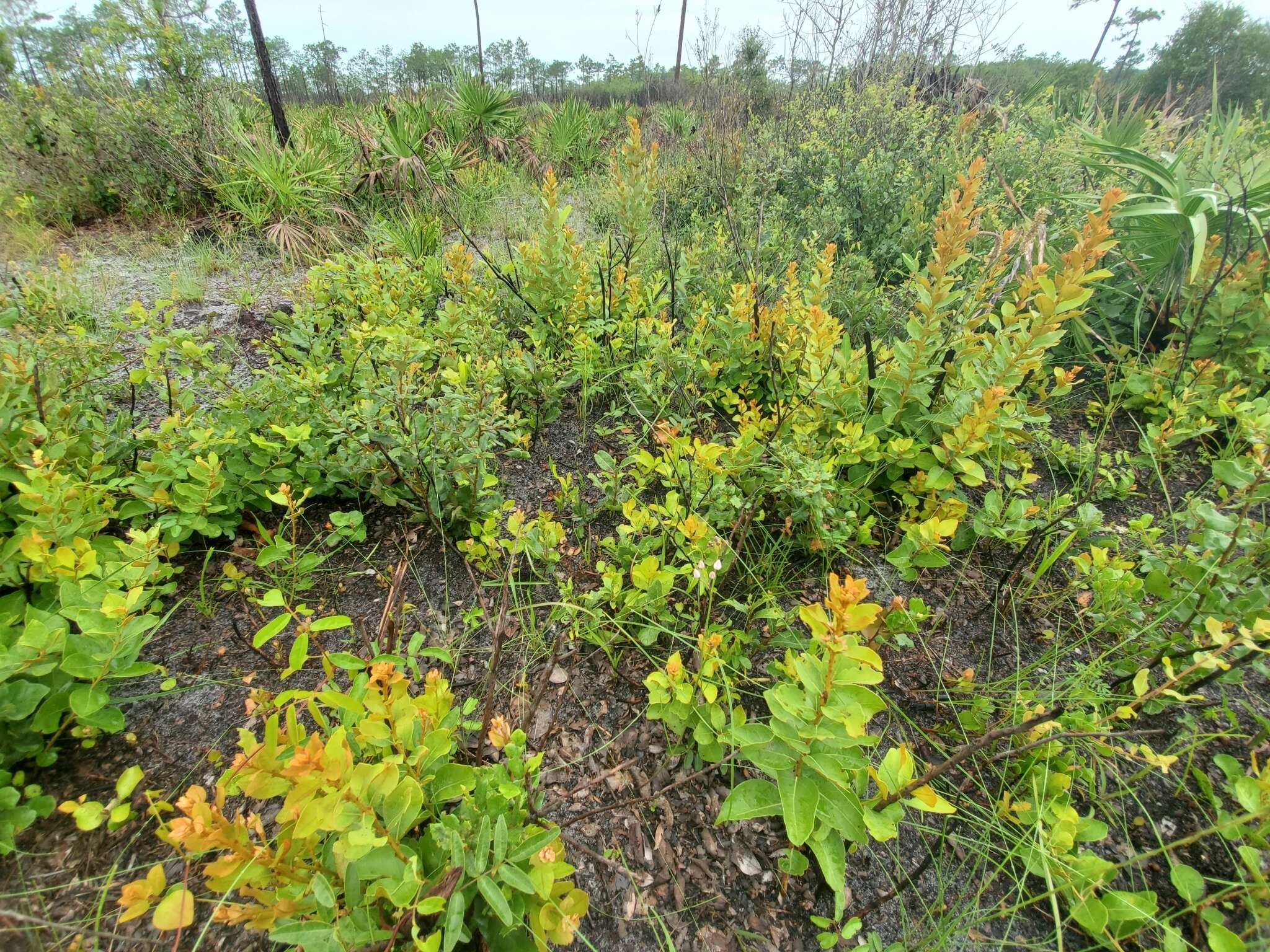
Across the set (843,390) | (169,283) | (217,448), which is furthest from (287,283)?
(843,390)

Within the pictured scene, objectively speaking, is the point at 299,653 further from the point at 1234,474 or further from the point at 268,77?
the point at 268,77

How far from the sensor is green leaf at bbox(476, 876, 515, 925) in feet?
2.55

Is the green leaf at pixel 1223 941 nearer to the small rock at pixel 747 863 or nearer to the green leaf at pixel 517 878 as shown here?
the small rock at pixel 747 863

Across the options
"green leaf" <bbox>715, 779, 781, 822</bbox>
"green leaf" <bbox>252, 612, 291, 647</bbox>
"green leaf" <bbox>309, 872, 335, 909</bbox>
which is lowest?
"green leaf" <bbox>715, 779, 781, 822</bbox>

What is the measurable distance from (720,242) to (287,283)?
306 cm

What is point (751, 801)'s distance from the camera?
1021mm

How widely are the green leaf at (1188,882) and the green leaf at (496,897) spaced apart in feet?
4.18

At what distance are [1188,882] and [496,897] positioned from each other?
1325mm

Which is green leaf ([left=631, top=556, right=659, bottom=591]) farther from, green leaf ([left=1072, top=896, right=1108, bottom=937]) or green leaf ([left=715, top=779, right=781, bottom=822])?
green leaf ([left=1072, top=896, right=1108, bottom=937])

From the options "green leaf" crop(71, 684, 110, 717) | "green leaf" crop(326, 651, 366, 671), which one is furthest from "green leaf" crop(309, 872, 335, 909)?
"green leaf" crop(71, 684, 110, 717)

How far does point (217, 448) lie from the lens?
173 cm

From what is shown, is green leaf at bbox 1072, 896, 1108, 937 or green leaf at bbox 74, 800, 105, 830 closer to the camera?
green leaf at bbox 74, 800, 105, 830

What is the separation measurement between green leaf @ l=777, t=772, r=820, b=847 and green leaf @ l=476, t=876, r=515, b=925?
0.46 m

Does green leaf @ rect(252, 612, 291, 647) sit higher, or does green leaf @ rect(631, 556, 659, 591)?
green leaf @ rect(252, 612, 291, 647)
